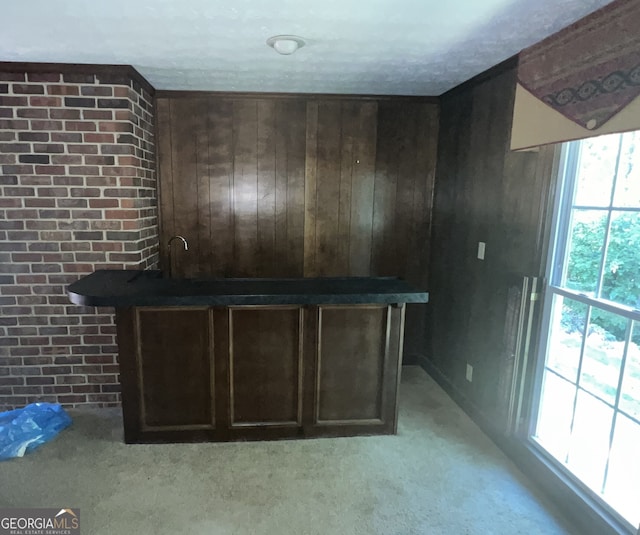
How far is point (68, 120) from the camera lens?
2.65m

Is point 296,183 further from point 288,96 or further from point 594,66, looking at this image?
point 594,66

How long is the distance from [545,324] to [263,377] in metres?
1.66

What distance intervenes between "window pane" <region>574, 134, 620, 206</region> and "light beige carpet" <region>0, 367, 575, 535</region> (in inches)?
61.6

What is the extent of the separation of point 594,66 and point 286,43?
4.68ft

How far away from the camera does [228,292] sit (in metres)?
2.35

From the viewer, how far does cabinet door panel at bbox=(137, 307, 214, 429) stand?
93.7 inches

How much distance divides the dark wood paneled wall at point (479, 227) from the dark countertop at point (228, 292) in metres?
0.62

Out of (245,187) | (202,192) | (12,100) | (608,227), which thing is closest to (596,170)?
(608,227)

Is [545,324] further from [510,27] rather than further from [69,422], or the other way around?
[69,422]

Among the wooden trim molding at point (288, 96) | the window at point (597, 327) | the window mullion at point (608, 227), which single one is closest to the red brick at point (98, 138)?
the wooden trim molding at point (288, 96)

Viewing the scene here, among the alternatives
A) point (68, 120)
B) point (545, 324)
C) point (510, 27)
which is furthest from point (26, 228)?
point (545, 324)

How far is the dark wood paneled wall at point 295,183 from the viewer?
3326 millimetres

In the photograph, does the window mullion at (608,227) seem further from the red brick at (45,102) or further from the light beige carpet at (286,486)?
the red brick at (45,102)

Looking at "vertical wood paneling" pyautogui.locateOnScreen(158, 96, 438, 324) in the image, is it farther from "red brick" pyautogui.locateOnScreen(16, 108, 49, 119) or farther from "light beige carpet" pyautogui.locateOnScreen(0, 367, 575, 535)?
"light beige carpet" pyautogui.locateOnScreen(0, 367, 575, 535)
